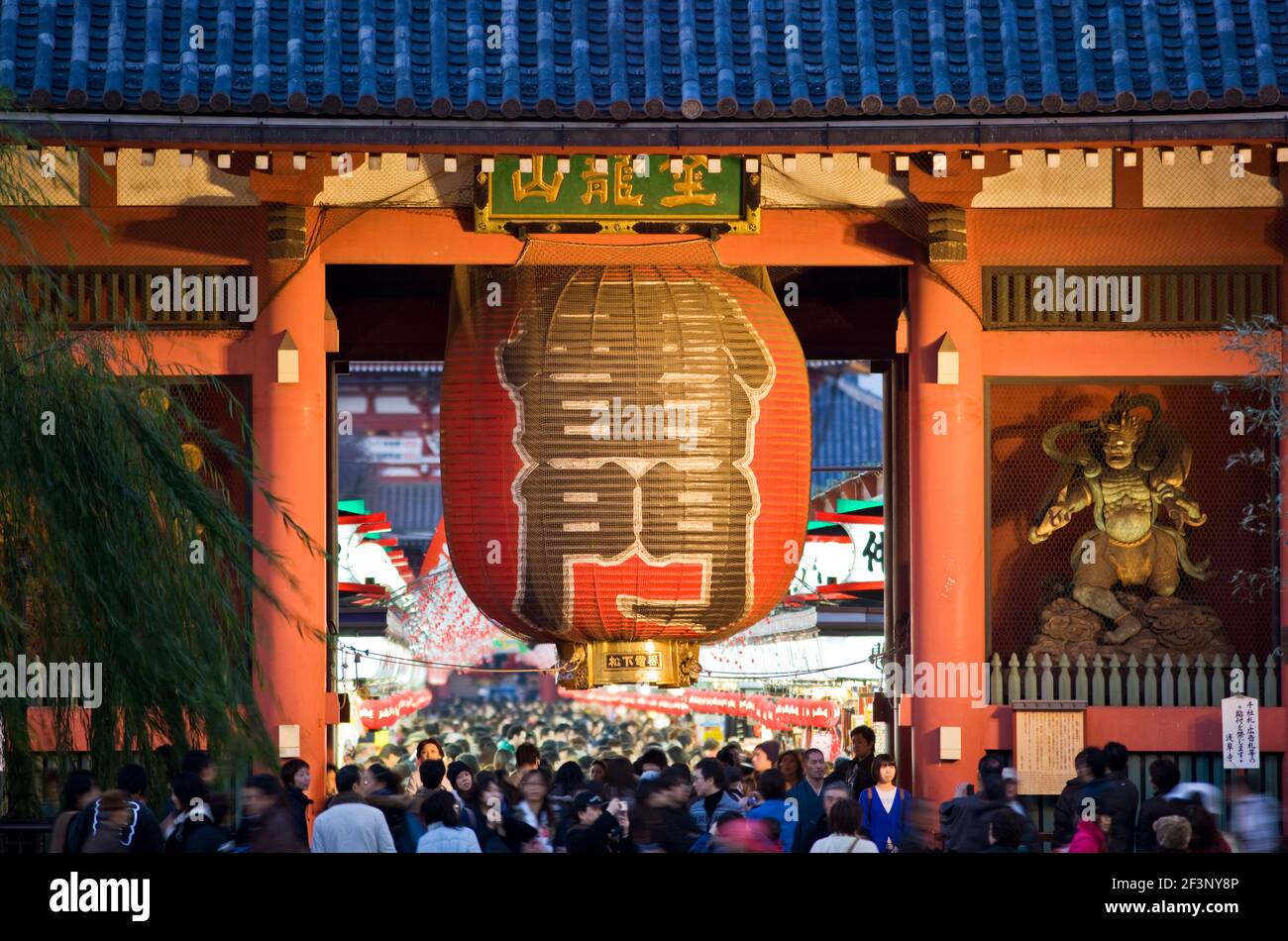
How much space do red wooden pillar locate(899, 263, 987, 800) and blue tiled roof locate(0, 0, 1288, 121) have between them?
183 cm

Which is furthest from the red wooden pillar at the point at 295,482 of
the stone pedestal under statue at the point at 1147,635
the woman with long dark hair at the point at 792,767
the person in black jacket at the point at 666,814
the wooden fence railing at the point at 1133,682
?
the person in black jacket at the point at 666,814

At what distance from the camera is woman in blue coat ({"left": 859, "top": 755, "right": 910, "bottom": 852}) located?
38.8 ft

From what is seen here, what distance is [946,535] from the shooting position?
48.2 ft

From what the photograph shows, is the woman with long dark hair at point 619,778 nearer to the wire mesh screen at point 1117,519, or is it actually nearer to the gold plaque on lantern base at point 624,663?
the gold plaque on lantern base at point 624,663

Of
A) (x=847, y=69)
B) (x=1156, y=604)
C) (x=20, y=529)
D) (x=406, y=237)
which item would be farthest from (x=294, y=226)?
(x=1156, y=604)

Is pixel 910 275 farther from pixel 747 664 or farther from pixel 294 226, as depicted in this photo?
pixel 747 664

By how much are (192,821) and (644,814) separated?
206 cm

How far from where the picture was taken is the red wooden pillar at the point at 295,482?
14500 mm

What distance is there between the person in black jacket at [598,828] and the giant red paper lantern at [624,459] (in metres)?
3.58

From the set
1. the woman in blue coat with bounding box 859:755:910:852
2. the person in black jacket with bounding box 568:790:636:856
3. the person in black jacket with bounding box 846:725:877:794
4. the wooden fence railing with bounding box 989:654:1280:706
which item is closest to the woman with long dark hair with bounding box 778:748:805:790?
the woman in blue coat with bounding box 859:755:910:852

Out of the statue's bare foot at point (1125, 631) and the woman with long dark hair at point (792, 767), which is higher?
the statue's bare foot at point (1125, 631)

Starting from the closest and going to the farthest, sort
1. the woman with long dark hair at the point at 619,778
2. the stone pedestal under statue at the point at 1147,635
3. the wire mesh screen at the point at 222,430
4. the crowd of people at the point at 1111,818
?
the crowd of people at the point at 1111,818, the woman with long dark hair at the point at 619,778, the stone pedestal under statue at the point at 1147,635, the wire mesh screen at the point at 222,430

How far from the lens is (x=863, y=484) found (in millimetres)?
26953

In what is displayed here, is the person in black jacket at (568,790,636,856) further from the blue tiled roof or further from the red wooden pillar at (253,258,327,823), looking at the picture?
the blue tiled roof
